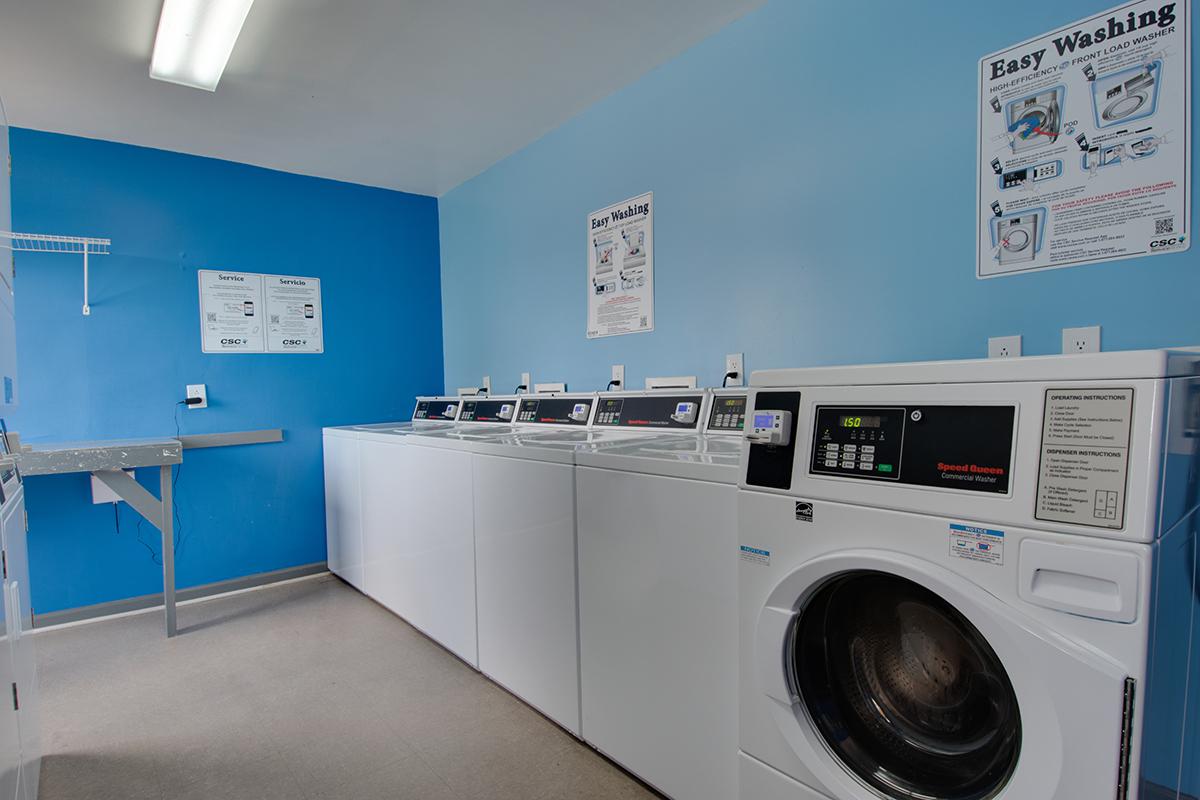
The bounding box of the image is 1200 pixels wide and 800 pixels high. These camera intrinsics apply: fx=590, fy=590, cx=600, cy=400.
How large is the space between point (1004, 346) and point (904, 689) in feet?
3.06

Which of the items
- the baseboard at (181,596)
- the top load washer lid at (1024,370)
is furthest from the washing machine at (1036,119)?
the baseboard at (181,596)

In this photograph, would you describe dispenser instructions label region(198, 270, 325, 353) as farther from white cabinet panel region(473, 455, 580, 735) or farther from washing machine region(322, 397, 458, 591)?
white cabinet panel region(473, 455, 580, 735)

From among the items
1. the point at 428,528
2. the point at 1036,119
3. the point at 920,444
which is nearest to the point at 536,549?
the point at 428,528

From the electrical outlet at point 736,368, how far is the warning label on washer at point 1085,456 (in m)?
1.33

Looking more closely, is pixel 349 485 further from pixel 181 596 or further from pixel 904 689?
pixel 904 689

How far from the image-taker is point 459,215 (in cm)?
382

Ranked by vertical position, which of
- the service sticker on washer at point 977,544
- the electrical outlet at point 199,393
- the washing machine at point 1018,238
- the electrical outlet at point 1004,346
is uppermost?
the washing machine at point 1018,238

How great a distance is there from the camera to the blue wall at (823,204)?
146 centimetres

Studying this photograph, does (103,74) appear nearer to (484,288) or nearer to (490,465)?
(484,288)

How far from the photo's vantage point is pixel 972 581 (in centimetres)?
84

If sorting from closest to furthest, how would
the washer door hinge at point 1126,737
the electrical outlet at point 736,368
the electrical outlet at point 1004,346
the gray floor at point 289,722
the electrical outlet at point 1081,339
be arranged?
the washer door hinge at point 1126,737 < the electrical outlet at point 1081,339 < the electrical outlet at point 1004,346 < the gray floor at point 289,722 < the electrical outlet at point 736,368

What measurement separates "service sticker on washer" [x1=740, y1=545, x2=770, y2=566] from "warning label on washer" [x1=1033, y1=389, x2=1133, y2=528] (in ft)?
1.45

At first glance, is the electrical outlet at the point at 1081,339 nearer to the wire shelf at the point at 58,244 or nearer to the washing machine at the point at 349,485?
the washing machine at the point at 349,485

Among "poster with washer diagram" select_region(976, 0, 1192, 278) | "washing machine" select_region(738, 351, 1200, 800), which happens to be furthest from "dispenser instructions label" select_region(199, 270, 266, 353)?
"poster with washer diagram" select_region(976, 0, 1192, 278)
